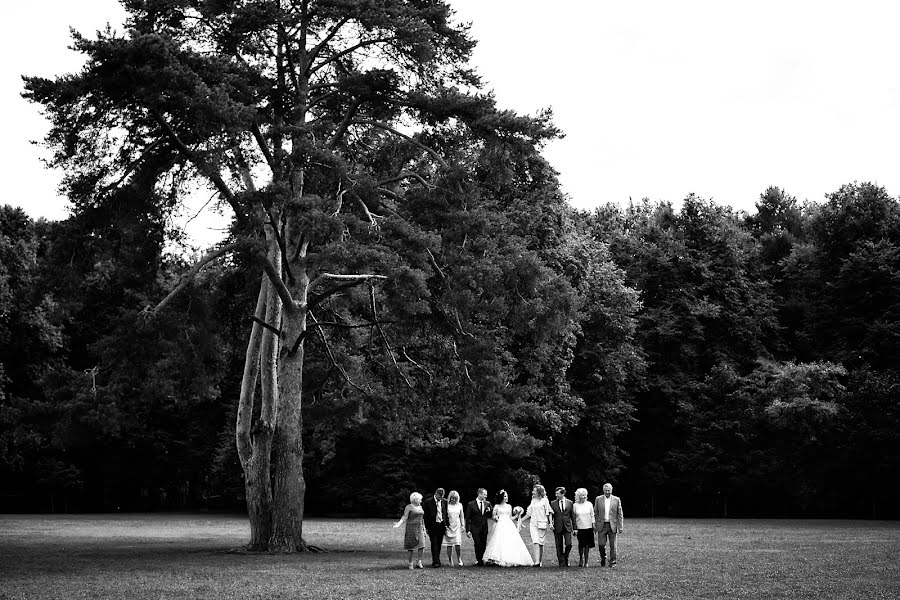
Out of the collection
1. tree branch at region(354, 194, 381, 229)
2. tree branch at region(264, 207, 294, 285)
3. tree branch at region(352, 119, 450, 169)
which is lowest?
tree branch at region(264, 207, 294, 285)

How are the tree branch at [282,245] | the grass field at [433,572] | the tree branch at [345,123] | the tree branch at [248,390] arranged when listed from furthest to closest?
the tree branch at [248,390], the tree branch at [345,123], the tree branch at [282,245], the grass field at [433,572]

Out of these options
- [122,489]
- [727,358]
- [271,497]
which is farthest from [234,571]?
[122,489]

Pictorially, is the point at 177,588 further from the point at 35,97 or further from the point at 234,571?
the point at 35,97

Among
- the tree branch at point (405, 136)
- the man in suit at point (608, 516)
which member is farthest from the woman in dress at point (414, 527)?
the tree branch at point (405, 136)

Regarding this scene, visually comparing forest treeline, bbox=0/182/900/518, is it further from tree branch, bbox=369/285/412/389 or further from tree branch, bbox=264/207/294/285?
tree branch, bbox=264/207/294/285

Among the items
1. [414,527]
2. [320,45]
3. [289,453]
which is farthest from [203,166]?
[414,527]

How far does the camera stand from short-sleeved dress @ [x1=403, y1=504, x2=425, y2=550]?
2038 cm

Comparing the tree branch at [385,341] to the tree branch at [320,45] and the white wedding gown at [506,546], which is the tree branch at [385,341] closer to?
the tree branch at [320,45]

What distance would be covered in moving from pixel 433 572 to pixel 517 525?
2273 mm

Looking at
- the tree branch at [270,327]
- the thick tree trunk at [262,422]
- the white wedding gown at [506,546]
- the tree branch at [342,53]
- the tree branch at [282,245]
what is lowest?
the white wedding gown at [506,546]

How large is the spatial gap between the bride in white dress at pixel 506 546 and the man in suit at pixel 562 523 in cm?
66

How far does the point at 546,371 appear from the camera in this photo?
4466cm

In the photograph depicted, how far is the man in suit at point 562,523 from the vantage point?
2038 cm

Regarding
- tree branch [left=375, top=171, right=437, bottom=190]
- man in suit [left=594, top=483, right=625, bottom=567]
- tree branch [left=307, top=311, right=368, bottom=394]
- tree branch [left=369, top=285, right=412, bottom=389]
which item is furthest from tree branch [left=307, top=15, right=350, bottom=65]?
man in suit [left=594, top=483, right=625, bottom=567]
